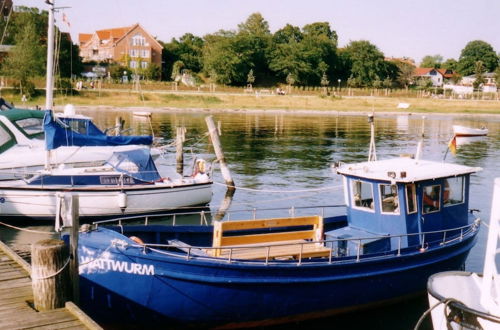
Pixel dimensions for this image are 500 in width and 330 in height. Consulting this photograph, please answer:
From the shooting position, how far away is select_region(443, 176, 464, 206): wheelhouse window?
15.6 m

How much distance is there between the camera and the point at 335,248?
15.1m

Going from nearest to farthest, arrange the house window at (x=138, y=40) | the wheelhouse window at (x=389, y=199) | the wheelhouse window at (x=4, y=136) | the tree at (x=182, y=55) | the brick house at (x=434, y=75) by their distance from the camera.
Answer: the wheelhouse window at (x=389, y=199) → the wheelhouse window at (x=4, y=136) → the house window at (x=138, y=40) → the tree at (x=182, y=55) → the brick house at (x=434, y=75)

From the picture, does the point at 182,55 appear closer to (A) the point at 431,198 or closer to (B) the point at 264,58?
(B) the point at 264,58

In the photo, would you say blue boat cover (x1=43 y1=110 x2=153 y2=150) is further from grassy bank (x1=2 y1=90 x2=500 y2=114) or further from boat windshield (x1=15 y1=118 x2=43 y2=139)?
grassy bank (x1=2 y1=90 x2=500 y2=114)

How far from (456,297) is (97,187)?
14.4 metres

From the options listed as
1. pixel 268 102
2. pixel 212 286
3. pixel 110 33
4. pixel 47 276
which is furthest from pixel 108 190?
pixel 110 33

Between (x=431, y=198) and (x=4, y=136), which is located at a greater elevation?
(x=4, y=136)

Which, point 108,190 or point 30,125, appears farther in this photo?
point 30,125

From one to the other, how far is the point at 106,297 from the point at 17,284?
6.02 feet

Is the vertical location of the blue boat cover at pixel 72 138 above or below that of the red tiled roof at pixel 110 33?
below

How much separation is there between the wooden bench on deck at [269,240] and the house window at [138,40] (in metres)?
105

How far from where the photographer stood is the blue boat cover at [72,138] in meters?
22.1

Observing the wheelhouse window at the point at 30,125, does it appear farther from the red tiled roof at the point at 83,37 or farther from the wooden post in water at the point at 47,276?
the red tiled roof at the point at 83,37

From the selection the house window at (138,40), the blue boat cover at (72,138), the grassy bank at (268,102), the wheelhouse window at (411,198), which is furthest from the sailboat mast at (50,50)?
the house window at (138,40)
